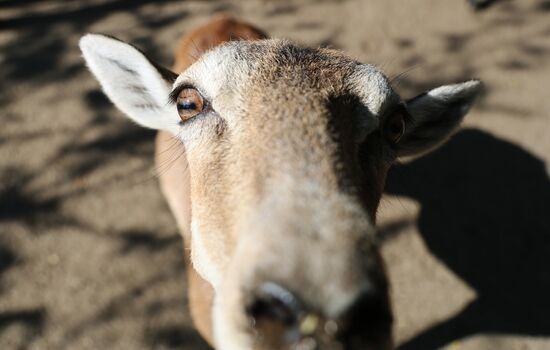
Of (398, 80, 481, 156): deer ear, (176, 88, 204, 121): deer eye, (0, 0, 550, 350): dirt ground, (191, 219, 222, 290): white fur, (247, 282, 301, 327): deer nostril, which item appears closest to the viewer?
(247, 282, 301, 327): deer nostril

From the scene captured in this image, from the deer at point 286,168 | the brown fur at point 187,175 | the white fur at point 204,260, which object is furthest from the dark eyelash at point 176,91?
the brown fur at point 187,175

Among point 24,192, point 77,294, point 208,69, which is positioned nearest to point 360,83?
point 208,69

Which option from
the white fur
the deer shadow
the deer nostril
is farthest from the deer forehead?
the deer shadow

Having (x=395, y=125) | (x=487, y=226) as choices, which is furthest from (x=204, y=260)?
(x=487, y=226)

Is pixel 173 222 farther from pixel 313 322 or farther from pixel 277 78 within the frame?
pixel 313 322

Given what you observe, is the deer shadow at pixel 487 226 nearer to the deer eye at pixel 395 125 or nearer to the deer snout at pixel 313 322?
the deer eye at pixel 395 125

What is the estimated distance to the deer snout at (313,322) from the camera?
61.9 inches

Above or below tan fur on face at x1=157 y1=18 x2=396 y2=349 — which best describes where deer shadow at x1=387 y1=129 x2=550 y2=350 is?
below

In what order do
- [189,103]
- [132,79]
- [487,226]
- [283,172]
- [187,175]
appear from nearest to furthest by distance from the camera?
[283,172]
[189,103]
[132,79]
[187,175]
[487,226]

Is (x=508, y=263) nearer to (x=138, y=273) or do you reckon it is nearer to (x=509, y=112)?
(x=509, y=112)

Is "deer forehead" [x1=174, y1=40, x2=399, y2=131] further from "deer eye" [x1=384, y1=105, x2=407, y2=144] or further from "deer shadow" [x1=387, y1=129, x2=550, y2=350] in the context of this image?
"deer shadow" [x1=387, y1=129, x2=550, y2=350]

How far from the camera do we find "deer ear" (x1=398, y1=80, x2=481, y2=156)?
337 cm

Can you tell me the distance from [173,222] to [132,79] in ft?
7.92

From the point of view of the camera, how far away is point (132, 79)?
3.48 metres
